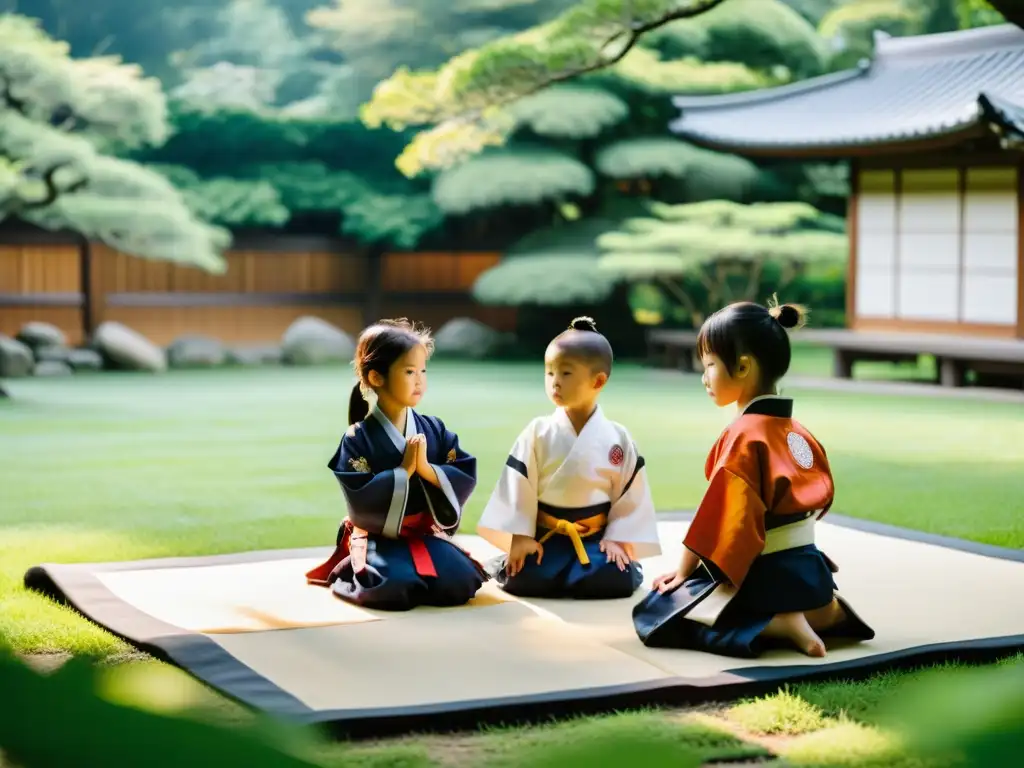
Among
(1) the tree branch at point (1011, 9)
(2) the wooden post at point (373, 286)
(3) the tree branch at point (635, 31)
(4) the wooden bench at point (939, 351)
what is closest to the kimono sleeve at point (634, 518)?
(1) the tree branch at point (1011, 9)

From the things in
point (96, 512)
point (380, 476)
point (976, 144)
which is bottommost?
point (96, 512)

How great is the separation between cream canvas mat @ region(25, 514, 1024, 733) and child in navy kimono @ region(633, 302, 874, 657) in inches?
2.6

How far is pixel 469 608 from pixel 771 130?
1096cm

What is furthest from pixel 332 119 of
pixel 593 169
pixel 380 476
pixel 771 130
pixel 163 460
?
pixel 380 476

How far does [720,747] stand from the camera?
2.59 m

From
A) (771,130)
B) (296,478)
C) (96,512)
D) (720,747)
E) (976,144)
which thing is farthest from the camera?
(771,130)

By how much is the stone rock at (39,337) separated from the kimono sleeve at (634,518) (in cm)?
1230

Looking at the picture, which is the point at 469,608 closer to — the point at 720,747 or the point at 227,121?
the point at 720,747

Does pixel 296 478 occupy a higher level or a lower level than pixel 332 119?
lower

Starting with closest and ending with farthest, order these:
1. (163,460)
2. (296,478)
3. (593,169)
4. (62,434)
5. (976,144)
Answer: (296,478) < (163,460) < (62,434) < (976,144) < (593,169)

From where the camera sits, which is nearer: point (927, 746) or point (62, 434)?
point (927, 746)

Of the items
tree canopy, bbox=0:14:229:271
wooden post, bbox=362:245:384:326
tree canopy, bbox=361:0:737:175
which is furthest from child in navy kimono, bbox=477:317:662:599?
wooden post, bbox=362:245:384:326

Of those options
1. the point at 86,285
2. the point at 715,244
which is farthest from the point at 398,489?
Answer: the point at 86,285

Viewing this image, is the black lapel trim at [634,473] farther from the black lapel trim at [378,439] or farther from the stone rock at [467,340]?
the stone rock at [467,340]
